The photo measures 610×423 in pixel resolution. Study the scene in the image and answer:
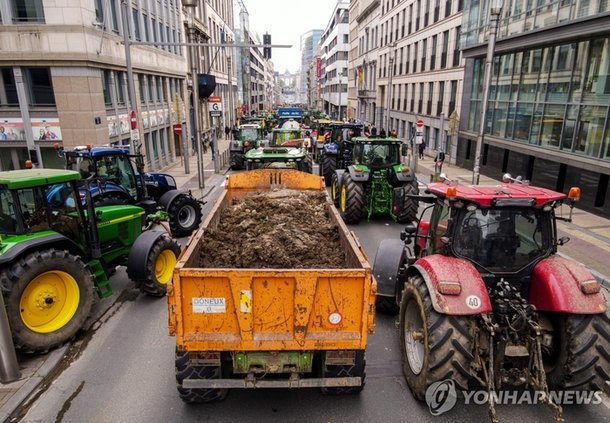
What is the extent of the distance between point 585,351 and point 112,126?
17.8 meters

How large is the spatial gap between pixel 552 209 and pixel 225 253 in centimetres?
417

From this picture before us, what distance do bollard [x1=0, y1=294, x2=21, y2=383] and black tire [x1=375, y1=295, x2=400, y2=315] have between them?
514cm

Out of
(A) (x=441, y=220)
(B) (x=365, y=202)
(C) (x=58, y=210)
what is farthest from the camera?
(B) (x=365, y=202)

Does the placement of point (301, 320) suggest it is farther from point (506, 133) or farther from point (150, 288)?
point (506, 133)

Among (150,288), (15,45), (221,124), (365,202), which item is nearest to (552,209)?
(150,288)

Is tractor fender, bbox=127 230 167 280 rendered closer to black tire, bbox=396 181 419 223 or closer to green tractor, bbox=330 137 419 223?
green tractor, bbox=330 137 419 223

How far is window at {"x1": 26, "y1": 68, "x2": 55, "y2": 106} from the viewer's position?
1520 cm

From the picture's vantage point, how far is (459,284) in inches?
180

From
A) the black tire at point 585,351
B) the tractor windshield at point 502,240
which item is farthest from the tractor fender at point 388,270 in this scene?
the black tire at point 585,351

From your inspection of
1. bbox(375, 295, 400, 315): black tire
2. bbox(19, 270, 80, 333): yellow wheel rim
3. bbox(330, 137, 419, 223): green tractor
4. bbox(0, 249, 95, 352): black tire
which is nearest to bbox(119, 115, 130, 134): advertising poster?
bbox(330, 137, 419, 223): green tractor

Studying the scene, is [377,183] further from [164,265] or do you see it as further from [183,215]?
[164,265]

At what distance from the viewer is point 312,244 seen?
6180mm

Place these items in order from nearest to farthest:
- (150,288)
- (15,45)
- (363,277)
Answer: (363,277), (150,288), (15,45)

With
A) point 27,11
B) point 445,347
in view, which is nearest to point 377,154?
point 445,347
